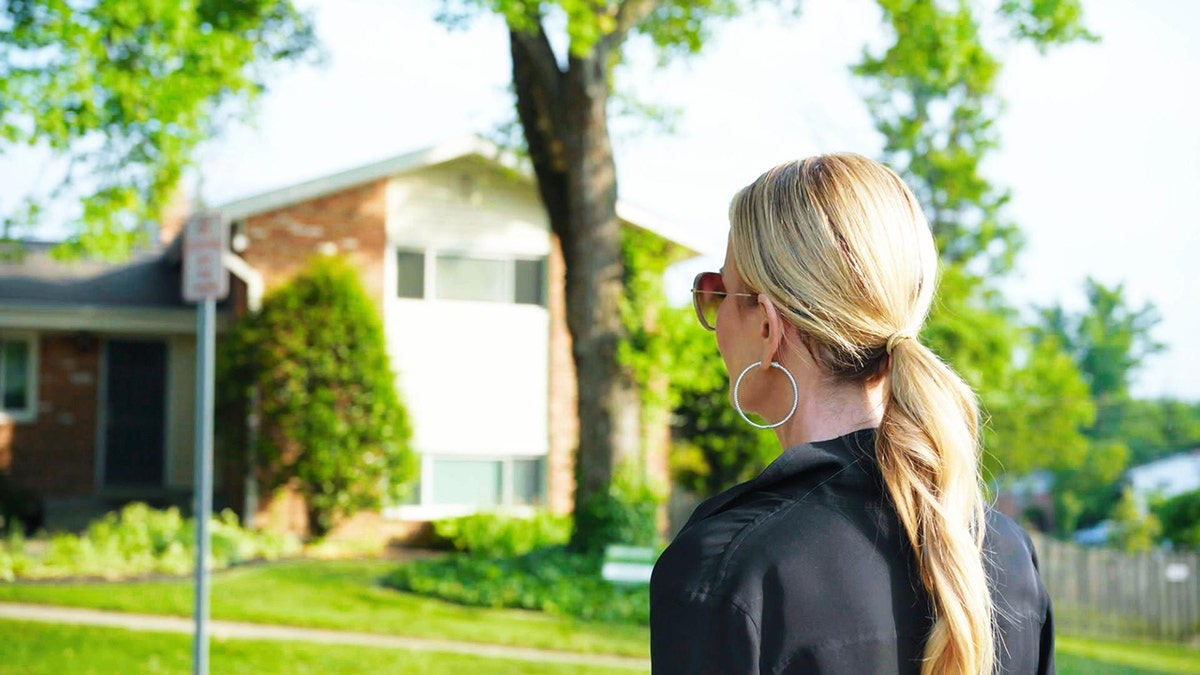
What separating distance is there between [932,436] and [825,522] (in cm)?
23

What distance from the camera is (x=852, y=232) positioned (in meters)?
1.65

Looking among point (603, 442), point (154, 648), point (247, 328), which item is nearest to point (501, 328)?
point (247, 328)

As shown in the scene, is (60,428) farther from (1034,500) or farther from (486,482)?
(1034,500)

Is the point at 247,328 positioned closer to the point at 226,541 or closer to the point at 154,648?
the point at 226,541

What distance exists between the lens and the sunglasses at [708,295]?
1887mm

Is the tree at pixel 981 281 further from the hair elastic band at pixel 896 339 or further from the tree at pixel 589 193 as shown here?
the hair elastic band at pixel 896 339

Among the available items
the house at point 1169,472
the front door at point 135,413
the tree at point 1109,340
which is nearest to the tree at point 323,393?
→ the front door at point 135,413

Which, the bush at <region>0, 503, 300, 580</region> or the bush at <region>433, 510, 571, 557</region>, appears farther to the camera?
the bush at <region>433, 510, 571, 557</region>

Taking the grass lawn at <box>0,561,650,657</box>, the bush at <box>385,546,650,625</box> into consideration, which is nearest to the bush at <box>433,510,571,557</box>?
the bush at <box>385,546,650,625</box>

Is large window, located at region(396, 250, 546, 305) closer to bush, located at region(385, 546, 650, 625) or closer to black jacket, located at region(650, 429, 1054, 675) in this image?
bush, located at region(385, 546, 650, 625)

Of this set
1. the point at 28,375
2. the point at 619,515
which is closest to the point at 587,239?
the point at 619,515

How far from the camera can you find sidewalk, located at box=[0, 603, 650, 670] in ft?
32.0

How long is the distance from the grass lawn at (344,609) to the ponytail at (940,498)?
8.77 metres

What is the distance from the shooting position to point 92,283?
2020 cm
